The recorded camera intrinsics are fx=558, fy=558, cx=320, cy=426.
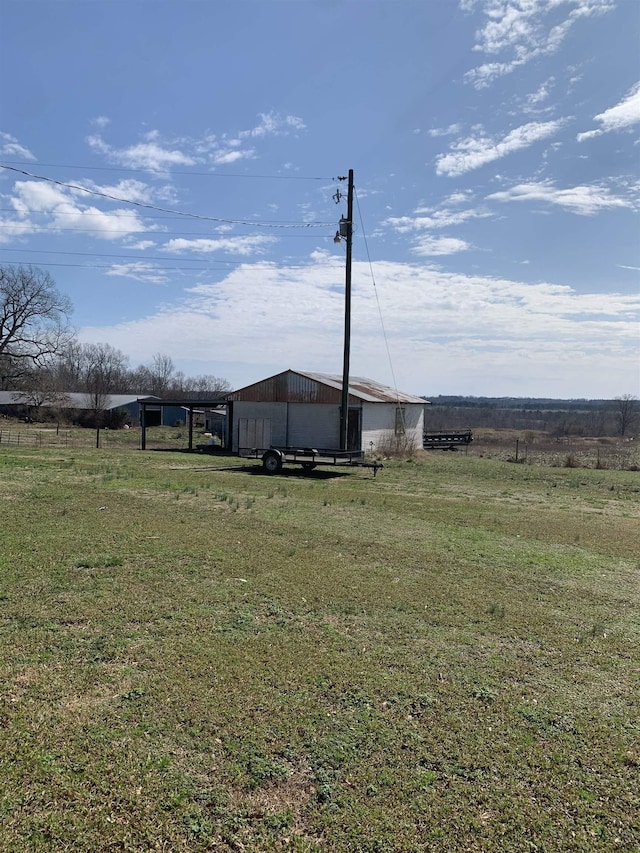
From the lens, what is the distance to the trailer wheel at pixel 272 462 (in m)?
18.3

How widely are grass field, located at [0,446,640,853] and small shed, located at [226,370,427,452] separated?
17483 mm

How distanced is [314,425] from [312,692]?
23.0m

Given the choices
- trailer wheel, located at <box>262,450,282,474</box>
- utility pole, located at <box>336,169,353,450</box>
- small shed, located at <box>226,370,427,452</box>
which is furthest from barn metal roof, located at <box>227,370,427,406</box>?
trailer wheel, located at <box>262,450,282,474</box>

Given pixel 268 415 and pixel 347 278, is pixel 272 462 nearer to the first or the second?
pixel 347 278

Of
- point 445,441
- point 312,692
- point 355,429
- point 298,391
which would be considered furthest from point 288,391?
point 312,692

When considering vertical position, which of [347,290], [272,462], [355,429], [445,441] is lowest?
[272,462]

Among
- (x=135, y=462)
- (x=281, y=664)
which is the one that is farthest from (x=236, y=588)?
(x=135, y=462)

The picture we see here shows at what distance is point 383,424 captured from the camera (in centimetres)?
2753

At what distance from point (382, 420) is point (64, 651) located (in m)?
23.9

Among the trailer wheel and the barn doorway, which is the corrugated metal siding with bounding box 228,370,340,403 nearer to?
the barn doorway

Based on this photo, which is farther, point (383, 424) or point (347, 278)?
point (383, 424)

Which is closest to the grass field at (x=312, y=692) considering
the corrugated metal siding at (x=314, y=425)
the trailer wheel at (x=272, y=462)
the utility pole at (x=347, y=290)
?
the trailer wheel at (x=272, y=462)

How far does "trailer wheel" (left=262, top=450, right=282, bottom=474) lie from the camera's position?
18.3 meters

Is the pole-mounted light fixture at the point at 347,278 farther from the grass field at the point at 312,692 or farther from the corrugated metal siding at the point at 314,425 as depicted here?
the grass field at the point at 312,692
